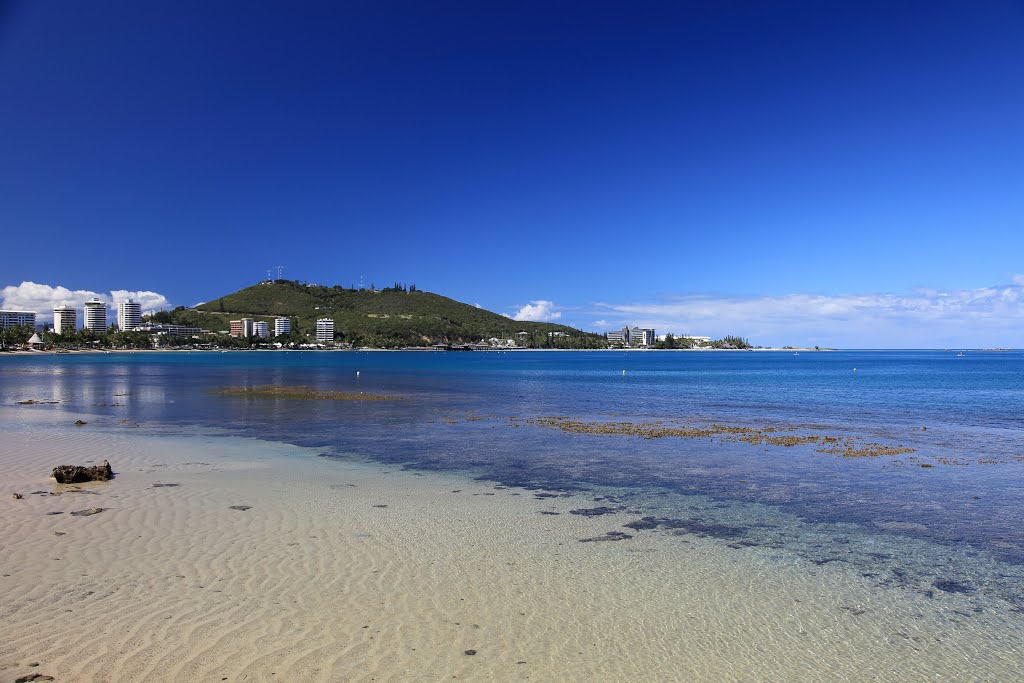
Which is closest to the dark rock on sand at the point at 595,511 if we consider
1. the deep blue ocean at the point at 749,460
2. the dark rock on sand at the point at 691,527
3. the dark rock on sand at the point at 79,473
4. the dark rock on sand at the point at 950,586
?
the deep blue ocean at the point at 749,460

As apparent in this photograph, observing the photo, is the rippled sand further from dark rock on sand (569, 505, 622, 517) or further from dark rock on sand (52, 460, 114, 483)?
dark rock on sand (52, 460, 114, 483)

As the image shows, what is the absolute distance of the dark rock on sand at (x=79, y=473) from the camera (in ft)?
51.3

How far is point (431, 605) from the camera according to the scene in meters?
8.35

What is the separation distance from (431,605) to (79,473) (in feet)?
40.9

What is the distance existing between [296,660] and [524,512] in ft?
24.3

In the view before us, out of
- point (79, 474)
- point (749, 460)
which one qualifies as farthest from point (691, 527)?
point (79, 474)

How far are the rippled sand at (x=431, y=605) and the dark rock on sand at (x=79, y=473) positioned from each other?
1.84 metres

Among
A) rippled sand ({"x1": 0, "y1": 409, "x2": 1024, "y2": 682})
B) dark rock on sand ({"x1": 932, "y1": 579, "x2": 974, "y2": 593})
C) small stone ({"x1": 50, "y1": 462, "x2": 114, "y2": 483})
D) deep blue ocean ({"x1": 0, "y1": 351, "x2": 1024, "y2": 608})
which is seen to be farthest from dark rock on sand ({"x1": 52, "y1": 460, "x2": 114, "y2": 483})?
dark rock on sand ({"x1": 932, "y1": 579, "x2": 974, "y2": 593})

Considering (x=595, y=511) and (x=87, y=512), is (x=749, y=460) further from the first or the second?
(x=87, y=512)

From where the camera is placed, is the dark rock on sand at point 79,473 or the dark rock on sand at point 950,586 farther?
the dark rock on sand at point 79,473

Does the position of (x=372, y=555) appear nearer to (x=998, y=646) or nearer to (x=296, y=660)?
(x=296, y=660)

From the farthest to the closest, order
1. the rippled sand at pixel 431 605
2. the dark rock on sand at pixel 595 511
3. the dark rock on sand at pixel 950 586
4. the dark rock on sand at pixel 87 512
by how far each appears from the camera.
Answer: the dark rock on sand at pixel 595 511 < the dark rock on sand at pixel 87 512 < the dark rock on sand at pixel 950 586 < the rippled sand at pixel 431 605

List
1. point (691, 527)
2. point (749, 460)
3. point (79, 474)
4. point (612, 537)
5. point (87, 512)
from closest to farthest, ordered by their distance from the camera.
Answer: point (612, 537), point (691, 527), point (87, 512), point (79, 474), point (749, 460)

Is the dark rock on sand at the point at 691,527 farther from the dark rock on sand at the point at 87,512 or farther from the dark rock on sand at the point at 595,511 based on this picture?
the dark rock on sand at the point at 87,512
